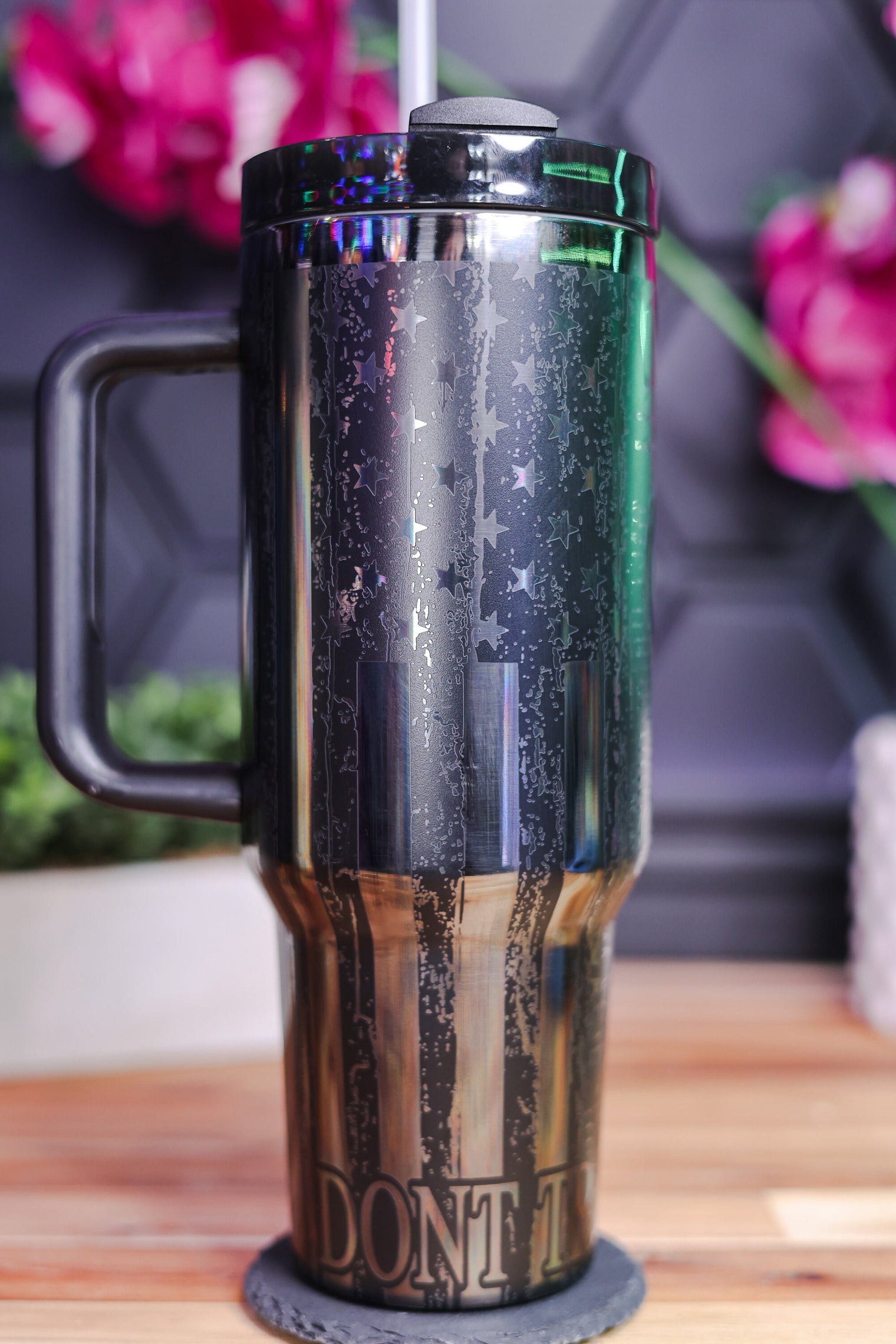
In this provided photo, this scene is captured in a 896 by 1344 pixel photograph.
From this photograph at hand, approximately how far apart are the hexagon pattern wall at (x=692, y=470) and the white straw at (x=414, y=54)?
0.40m

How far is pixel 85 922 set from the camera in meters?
0.54

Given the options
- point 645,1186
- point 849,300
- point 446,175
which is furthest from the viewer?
point 849,300

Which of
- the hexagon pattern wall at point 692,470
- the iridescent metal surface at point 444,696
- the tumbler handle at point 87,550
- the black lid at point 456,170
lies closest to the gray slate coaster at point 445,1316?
the iridescent metal surface at point 444,696

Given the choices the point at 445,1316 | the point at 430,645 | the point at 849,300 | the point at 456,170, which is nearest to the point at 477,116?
the point at 456,170

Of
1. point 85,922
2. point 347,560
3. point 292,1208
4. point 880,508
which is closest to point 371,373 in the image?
point 347,560

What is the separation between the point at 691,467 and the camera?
28.9 inches

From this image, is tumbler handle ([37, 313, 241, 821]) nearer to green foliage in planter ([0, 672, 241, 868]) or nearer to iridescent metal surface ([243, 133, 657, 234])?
iridescent metal surface ([243, 133, 657, 234])

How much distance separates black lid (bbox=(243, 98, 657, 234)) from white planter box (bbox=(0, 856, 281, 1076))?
1.07 feet

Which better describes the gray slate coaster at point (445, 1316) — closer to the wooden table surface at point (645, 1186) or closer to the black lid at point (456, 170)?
the wooden table surface at point (645, 1186)

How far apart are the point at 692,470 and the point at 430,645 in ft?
1.55

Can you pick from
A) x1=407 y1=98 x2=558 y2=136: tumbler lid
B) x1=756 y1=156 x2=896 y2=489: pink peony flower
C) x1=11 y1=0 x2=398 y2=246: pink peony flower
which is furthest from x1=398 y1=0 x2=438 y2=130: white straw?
x1=756 y1=156 x2=896 y2=489: pink peony flower

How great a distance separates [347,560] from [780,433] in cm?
46

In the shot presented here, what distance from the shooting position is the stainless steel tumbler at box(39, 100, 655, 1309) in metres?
0.30

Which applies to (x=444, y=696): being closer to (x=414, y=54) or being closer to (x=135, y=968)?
(x=414, y=54)
